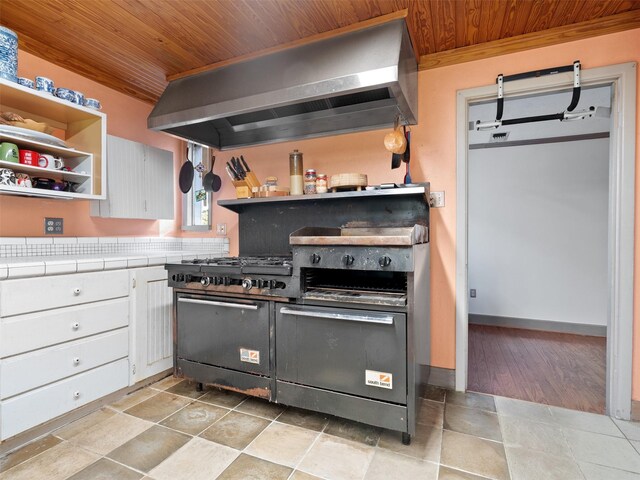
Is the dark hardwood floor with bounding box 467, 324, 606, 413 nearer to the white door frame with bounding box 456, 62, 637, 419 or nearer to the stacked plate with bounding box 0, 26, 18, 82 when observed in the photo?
the white door frame with bounding box 456, 62, 637, 419

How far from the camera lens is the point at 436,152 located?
2.23 metres

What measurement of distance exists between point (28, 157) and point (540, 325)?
4.92 meters

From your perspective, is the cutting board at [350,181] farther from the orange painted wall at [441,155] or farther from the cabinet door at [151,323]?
the cabinet door at [151,323]

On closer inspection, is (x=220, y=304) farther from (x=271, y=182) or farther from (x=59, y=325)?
(x=271, y=182)

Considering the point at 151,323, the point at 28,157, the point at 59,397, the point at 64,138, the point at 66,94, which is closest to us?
the point at 59,397

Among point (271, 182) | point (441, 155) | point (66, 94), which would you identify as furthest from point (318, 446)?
point (66, 94)

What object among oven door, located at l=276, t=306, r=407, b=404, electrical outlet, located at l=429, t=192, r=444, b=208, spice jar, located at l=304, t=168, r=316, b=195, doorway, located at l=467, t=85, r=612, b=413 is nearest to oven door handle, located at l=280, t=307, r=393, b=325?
oven door, located at l=276, t=306, r=407, b=404

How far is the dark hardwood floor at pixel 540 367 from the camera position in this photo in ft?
6.93

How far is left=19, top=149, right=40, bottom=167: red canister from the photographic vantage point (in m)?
1.91

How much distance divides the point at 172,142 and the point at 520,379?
3.69 meters

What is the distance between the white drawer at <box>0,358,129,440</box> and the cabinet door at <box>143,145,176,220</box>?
4.36ft

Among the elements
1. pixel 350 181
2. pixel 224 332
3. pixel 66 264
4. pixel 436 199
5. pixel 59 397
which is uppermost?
pixel 350 181

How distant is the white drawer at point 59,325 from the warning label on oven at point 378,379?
5.17ft

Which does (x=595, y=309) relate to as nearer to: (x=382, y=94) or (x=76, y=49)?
(x=382, y=94)
